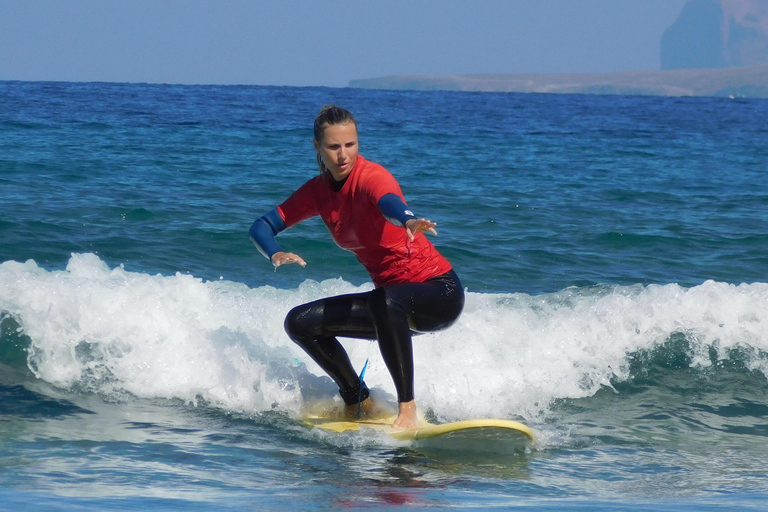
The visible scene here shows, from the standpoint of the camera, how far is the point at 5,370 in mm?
6188

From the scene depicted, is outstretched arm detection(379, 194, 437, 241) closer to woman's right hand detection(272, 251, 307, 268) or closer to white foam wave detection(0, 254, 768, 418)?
woman's right hand detection(272, 251, 307, 268)

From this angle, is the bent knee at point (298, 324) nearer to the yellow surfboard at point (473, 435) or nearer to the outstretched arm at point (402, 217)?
the yellow surfboard at point (473, 435)

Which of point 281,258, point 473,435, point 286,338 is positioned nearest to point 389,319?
point 281,258

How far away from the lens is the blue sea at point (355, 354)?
419 cm

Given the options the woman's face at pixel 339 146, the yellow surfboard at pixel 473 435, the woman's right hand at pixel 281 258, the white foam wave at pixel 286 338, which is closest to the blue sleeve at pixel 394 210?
the woman's face at pixel 339 146

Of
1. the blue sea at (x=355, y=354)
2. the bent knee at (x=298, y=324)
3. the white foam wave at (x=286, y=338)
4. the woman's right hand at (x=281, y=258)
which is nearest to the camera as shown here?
the blue sea at (x=355, y=354)

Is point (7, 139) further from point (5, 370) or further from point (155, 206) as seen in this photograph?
point (5, 370)

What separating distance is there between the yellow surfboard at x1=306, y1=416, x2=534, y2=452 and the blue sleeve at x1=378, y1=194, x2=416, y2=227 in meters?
1.15

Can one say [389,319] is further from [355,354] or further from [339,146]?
[355,354]

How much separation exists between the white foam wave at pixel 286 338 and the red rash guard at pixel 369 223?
1.14 m

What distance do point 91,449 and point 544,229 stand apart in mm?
8429

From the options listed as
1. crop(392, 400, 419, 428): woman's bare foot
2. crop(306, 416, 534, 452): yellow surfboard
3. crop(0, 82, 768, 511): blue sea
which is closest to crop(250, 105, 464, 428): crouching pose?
crop(392, 400, 419, 428): woman's bare foot

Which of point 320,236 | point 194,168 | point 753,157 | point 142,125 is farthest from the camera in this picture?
point 753,157

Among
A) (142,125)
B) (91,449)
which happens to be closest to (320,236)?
(91,449)
